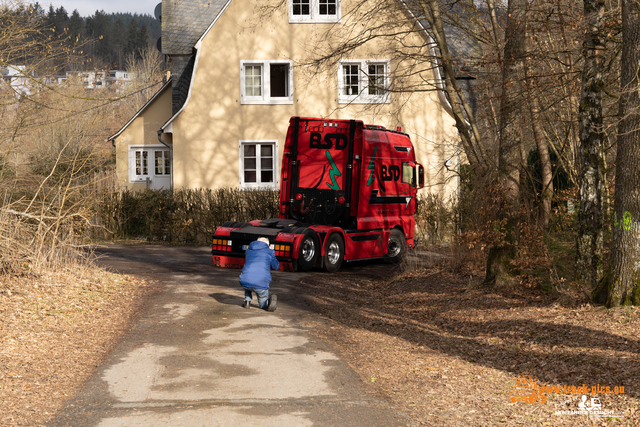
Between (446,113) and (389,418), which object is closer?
(389,418)

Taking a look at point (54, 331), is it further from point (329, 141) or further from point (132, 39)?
point (132, 39)

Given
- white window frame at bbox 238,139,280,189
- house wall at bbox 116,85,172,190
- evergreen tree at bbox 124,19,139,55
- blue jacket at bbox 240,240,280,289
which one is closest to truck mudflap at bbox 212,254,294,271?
blue jacket at bbox 240,240,280,289

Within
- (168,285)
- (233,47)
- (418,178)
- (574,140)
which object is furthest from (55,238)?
(233,47)

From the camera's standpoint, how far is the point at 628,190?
8633 millimetres

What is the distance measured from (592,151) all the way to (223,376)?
6.14m

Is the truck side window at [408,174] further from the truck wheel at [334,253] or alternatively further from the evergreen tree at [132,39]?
the evergreen tree at [132,39]

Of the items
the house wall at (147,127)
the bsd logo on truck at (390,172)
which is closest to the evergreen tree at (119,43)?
the house wall at (147,127)

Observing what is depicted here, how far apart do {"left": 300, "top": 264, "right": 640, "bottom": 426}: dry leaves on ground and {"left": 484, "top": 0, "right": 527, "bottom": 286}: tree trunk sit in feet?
1.84

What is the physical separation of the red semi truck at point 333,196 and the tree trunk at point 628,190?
7113 millimetres

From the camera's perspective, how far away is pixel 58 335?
8.37m

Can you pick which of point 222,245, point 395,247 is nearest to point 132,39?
point 395,247

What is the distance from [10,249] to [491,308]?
25.1 ft

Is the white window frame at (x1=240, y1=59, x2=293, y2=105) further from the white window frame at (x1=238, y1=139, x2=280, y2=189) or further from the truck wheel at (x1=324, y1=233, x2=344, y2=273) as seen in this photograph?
the truck wheel at (x1=324, y1=233, x2=344, y2=273)

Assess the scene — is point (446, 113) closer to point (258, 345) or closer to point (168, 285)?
point (168, 285)
